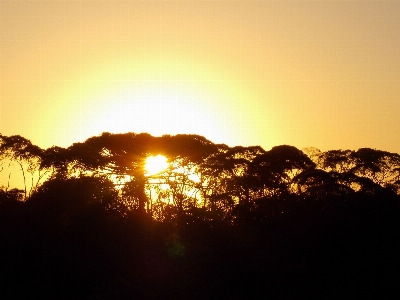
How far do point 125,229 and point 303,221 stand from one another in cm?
952

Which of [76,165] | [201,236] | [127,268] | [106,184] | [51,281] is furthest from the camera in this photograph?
[76,165]

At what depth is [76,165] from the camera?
55562 mm

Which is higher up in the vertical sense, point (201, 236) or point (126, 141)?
point (126, 141)

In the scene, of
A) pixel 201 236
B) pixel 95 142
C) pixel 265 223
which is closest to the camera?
pixel 201 236

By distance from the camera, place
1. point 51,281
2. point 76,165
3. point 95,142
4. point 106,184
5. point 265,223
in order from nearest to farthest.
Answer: point 51,281, point 265,223, point 106,184, point 76,165, point 95,142

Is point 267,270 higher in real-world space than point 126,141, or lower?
lower

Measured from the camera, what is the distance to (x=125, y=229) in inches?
1146

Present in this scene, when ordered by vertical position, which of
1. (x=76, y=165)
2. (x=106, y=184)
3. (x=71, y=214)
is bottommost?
(x=71, y=214)

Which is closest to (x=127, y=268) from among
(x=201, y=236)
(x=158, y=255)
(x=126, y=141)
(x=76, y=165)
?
(x=158, y=255)

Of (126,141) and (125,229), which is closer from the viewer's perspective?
(125,229)

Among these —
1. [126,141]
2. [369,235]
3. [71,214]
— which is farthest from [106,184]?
[126,141]

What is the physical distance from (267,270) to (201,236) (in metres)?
4.04

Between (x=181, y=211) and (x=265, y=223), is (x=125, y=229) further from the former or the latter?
(x=265, y=223)

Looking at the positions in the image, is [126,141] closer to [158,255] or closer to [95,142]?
[95,142]
